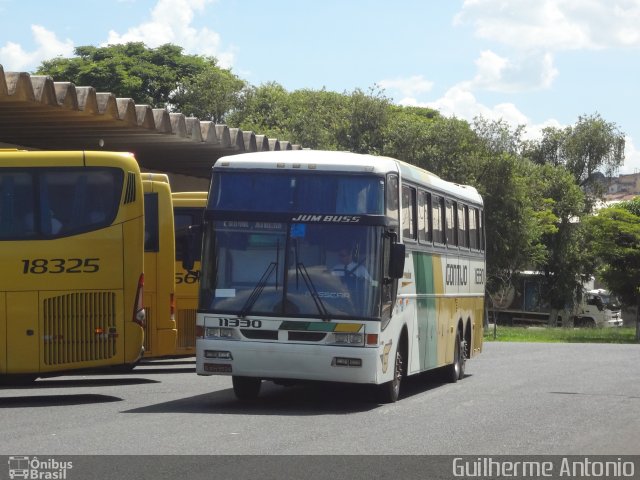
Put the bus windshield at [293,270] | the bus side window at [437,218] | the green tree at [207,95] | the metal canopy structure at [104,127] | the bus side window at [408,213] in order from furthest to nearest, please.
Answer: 1. the green tree at [207,95]
2. the metal canopy structure at [104,127]
3. the bus side window at [437,218]
4. the bus side window at [408,213]
5. the bus windshield at [293,270]

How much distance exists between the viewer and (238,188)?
53.0ft

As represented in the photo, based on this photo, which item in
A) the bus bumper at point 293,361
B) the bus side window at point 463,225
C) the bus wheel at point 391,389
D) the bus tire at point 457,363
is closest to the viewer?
the bus bumper at point 293,361

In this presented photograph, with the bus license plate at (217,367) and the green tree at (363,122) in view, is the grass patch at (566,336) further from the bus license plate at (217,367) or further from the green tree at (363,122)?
the bus license plate at (217,367)

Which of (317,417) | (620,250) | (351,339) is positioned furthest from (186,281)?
(620,250)

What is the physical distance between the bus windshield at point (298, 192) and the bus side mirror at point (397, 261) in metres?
0.46

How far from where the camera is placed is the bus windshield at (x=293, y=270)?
15.7 metres

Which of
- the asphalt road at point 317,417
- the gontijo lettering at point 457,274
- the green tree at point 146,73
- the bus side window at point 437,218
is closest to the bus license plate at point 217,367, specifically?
the asphalt road at point 317,417

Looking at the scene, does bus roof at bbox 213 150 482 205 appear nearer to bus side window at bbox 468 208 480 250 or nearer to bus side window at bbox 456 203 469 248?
bus side window at bbox 456 203 469 248

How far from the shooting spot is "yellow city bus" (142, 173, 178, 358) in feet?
66.9

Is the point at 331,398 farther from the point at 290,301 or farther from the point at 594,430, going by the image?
the point at 594,430

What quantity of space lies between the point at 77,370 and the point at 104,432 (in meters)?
3.61
